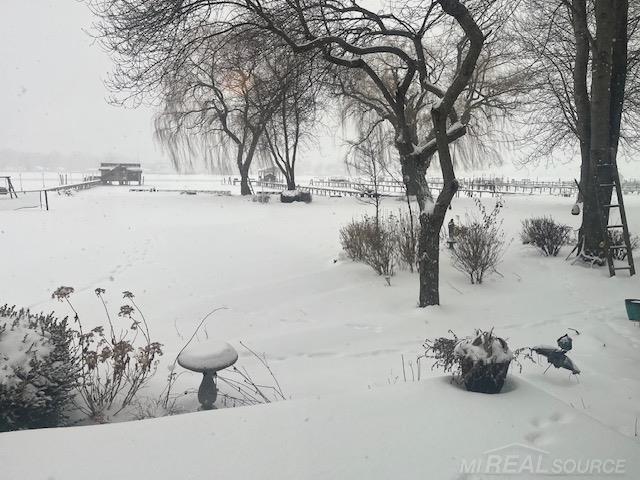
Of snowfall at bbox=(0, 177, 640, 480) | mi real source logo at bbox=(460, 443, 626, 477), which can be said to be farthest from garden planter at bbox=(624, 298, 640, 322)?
mi real source logo at bbox=(460, 443, 626, 477)

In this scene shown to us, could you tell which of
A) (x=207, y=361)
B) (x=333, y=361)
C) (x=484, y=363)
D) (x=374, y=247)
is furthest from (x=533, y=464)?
(x=374, y=247)

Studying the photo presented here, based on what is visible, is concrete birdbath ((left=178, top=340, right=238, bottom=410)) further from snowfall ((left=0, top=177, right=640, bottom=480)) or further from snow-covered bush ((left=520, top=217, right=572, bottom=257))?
snow-covered bush ((left=520, top=217, right=572, bottom=257))

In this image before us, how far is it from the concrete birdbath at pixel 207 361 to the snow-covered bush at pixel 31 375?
2.69 feet

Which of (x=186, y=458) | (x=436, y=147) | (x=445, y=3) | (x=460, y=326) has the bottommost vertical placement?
(x=460, y=326)

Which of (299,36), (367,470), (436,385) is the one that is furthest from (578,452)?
(299,36)

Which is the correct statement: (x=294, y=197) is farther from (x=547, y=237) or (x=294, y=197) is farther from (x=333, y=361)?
(x=333, y=361)

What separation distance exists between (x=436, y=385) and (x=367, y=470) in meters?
1.11

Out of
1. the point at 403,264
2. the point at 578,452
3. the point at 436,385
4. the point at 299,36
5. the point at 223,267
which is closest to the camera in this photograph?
the point at 578,452

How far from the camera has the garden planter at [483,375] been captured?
2943mm

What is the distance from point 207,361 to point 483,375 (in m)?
2.04

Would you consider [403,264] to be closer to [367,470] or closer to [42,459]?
[367,470]

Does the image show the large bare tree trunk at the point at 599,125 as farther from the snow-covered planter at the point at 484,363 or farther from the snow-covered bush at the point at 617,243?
the snow-covered planter at the point at 484,363

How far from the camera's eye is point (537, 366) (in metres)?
4.22

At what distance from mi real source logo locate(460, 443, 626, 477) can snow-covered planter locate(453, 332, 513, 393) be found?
685 mm
